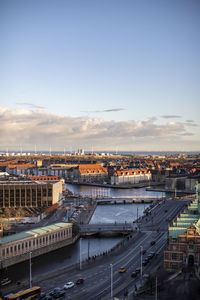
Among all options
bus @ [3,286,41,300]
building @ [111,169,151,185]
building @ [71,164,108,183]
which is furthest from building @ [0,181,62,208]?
building @ [71,164,108,183]

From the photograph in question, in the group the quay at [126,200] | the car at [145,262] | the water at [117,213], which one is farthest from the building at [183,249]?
the quay at [126,200]

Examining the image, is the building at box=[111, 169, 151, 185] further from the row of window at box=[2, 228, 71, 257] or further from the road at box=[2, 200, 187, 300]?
the row of window at box=[2, 228, 71, 257]

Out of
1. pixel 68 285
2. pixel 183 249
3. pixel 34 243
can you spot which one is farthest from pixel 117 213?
pixel 68 285

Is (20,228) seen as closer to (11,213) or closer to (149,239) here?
(11,213)

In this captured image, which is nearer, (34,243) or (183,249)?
(183,249)

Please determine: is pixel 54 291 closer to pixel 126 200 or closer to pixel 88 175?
pixel 126 200

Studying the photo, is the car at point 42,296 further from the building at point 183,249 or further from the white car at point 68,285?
the building at point 183,249

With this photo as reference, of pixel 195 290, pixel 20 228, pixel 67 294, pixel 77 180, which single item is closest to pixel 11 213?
pixel 20 228

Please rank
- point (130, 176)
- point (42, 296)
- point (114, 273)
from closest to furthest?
point (42, 296)
point (114, 273)
point (130, 176)
